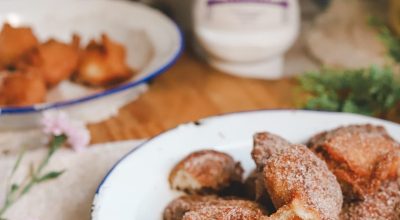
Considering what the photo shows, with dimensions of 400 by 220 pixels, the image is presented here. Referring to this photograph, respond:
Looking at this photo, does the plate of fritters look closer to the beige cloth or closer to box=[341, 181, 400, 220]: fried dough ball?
box=[341, 181, 400, 220]: fried dough ball

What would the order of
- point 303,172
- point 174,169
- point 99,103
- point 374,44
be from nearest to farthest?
1. point 303,172
2. point 174,169
3. point 99,103
4. point 374,44

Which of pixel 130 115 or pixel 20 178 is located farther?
pixel 130 115

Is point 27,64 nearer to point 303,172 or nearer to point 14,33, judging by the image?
point 14,33

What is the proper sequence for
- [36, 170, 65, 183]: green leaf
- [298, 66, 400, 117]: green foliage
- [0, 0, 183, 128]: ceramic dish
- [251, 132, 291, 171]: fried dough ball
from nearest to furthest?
[251, 132, 291, 171]: fried dough ball < [36, 170, 65, 183]: green leaf < [298, 66, 400, 117]: green foliage < [0, 0, 183, 128]: ceramic dish

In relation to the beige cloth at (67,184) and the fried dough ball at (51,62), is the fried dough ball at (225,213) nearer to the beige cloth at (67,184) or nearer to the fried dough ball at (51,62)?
the beige cloth at (67,184)

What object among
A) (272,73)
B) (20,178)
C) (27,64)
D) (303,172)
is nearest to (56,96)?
(27,64)

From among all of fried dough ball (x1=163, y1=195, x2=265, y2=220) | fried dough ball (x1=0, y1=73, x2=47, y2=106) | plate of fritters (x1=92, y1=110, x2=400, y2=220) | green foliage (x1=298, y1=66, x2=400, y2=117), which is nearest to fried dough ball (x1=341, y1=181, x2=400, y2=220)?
plate of fritters (x1=92, y1=110, x2=400, y2=220)

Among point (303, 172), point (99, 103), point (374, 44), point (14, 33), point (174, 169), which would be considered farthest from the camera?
point (374, 44)
